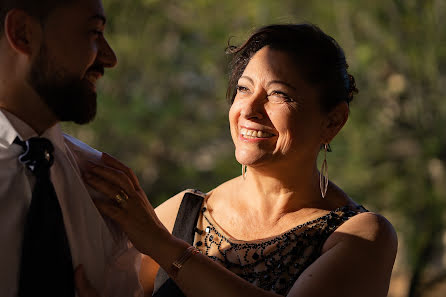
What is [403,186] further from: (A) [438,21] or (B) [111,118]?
(B) [111,118]

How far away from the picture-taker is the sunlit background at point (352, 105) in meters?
4.84

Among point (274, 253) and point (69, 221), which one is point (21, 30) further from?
point (274, 253)

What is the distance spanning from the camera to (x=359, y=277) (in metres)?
1.75

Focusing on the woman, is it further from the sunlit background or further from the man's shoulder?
the sunlit background

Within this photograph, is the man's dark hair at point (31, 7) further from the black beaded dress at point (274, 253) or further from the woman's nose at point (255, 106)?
the black beaded dress at point (274, 253)

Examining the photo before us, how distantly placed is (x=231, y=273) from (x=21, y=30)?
869 millimetres

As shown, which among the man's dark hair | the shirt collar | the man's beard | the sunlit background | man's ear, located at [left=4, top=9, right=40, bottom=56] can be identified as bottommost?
the sunlit background

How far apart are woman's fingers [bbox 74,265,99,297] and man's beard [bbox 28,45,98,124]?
13.4 inches

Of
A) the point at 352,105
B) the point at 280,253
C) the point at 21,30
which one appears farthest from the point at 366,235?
the point at 352,105

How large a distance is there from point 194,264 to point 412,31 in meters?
3.91

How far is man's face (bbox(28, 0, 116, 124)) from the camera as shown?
131 cm

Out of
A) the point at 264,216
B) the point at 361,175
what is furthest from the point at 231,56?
the point at 361,175

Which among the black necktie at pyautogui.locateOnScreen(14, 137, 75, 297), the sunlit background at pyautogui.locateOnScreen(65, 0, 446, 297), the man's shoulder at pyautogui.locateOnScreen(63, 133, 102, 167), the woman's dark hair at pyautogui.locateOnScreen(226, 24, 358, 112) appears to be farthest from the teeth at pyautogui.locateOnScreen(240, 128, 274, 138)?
the sunlit background at pyautogui.locateOnScreen(65, 0, 446, 297)

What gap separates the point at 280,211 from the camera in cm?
201
